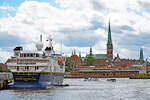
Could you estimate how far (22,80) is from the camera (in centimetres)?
7962

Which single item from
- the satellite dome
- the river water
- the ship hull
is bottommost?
the river water

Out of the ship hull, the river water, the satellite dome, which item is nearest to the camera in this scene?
the river water

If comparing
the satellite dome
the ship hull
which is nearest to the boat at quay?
the ship hull

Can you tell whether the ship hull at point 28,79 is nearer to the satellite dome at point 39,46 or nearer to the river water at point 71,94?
the river water at point 71,94

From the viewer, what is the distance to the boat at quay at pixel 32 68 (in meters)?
79.6

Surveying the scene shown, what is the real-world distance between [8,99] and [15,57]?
87.2ft

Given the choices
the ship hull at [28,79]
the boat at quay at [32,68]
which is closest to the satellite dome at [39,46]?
the boat at quay at [32,68]

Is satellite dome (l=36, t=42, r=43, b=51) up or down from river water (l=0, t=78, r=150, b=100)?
up

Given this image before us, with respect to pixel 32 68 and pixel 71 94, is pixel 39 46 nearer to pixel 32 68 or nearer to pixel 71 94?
pixel 32 68

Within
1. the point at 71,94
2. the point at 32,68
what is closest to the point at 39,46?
the point at 32,68

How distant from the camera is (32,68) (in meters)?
81.9

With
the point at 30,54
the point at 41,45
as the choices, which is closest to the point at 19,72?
the point at 30,54

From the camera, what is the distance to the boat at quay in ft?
261

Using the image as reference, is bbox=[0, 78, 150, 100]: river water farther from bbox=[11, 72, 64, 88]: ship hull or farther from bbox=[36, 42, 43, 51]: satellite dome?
bbox=[36, 42, 43, 51]: satellite dome
